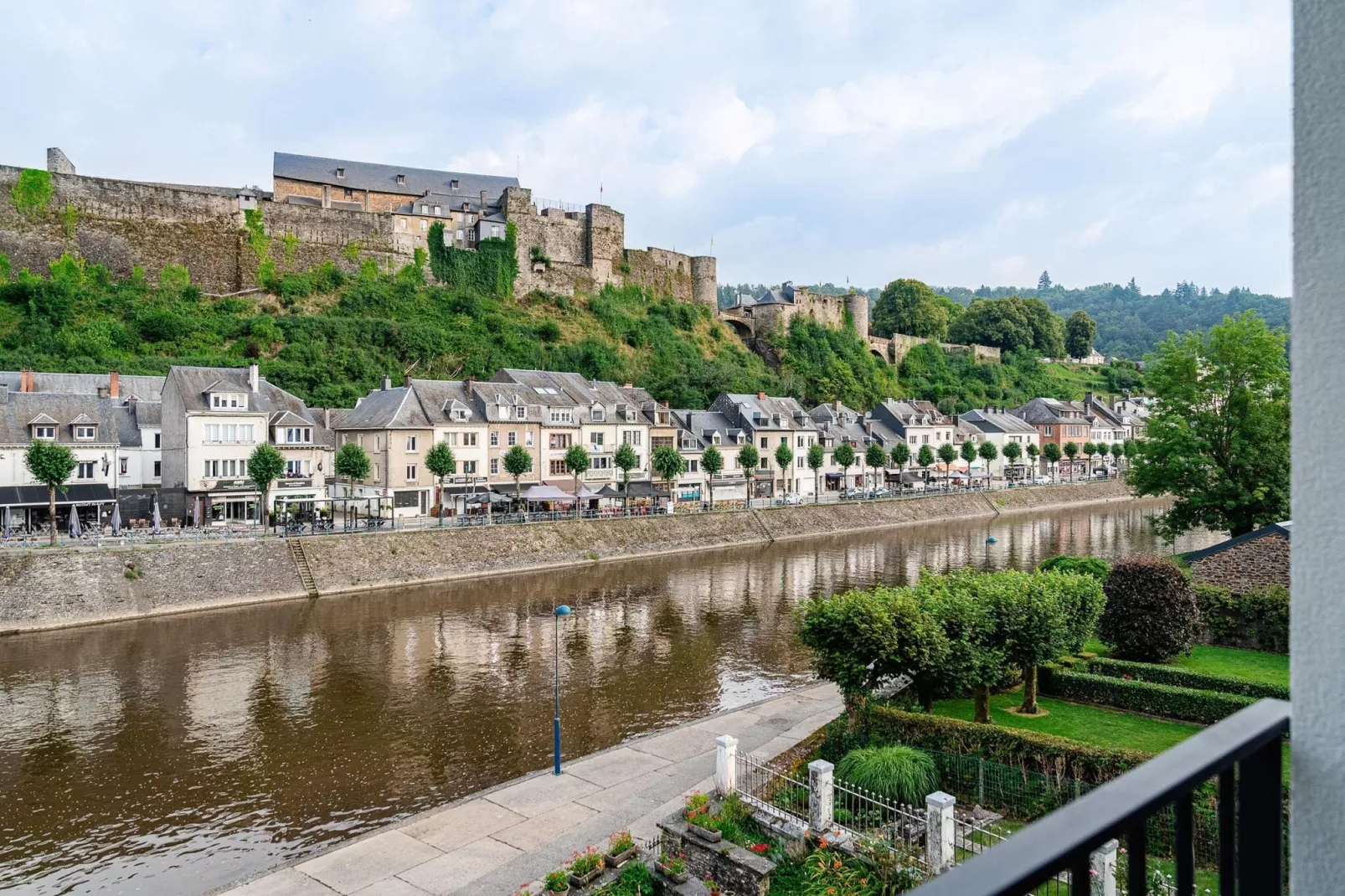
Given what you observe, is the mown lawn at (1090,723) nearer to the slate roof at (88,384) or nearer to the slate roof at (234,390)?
the slate roof at (234,390)

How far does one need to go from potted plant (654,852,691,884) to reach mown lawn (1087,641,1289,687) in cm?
1336

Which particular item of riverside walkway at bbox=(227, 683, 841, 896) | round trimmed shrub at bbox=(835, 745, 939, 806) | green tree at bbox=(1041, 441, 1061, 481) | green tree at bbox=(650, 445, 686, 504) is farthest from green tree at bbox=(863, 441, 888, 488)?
round trimmed shrub at bbox=(835, 745, 939, 806)

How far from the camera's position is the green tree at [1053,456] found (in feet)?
292

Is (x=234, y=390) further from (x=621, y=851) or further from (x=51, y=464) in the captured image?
(x=621, y=851)

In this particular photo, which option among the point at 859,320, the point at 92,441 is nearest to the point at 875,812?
the point at 92,441

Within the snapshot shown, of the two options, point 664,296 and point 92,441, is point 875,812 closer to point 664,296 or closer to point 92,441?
point 92,441

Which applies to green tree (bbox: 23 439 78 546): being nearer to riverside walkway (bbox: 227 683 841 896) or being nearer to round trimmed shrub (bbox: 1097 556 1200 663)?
riverside walkway (bbox: 227 683 841 896)

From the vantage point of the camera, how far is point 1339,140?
1666mm

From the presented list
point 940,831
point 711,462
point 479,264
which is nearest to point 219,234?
point 479,264

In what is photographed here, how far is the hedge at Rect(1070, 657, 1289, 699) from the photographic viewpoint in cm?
1775

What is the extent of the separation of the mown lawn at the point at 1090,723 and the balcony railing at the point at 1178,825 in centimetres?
1557

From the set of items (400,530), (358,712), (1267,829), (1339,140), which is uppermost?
(1339,140)

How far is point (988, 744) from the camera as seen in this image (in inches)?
610

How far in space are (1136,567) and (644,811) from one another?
1409 centimetres
